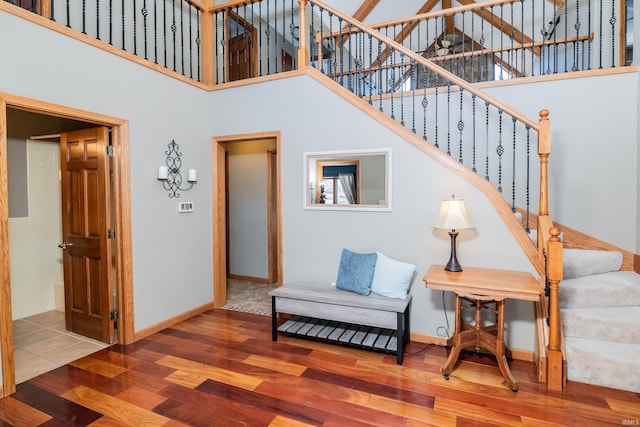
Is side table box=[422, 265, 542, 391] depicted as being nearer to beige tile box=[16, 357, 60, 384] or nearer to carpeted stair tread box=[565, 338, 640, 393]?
carpeted stair tread box=[565, 338, 640, 393]

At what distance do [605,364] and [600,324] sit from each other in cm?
32

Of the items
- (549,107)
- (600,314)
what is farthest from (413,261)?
(549,107)

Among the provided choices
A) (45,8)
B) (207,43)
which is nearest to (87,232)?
(45,8)

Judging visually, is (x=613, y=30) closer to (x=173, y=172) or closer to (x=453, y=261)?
(x=453, y=261)

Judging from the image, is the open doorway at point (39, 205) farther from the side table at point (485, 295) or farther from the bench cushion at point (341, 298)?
the side table at point (485, 295)

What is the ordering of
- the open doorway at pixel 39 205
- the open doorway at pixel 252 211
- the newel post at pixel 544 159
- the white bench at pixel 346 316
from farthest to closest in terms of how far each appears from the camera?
the open doorway at pixel 252 211
the white bench at pixel 346 316
the newel post at pixel 544 159
the open doorway at pixel 39 205

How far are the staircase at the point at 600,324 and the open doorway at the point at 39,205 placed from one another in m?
3.79

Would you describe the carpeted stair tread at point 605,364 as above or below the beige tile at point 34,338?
above

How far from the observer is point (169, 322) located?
357cm

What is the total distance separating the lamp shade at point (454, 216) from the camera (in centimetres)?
267

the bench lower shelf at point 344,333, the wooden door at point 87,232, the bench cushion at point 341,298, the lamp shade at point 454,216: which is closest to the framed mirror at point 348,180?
the lamp shade at point 454,216

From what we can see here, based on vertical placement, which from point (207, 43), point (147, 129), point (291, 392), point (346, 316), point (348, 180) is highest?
point (207, 43)

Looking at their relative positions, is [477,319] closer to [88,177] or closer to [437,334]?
[437,334]

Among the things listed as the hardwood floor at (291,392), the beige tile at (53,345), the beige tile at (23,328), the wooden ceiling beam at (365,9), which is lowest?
the hardwood floor at (291,392)
